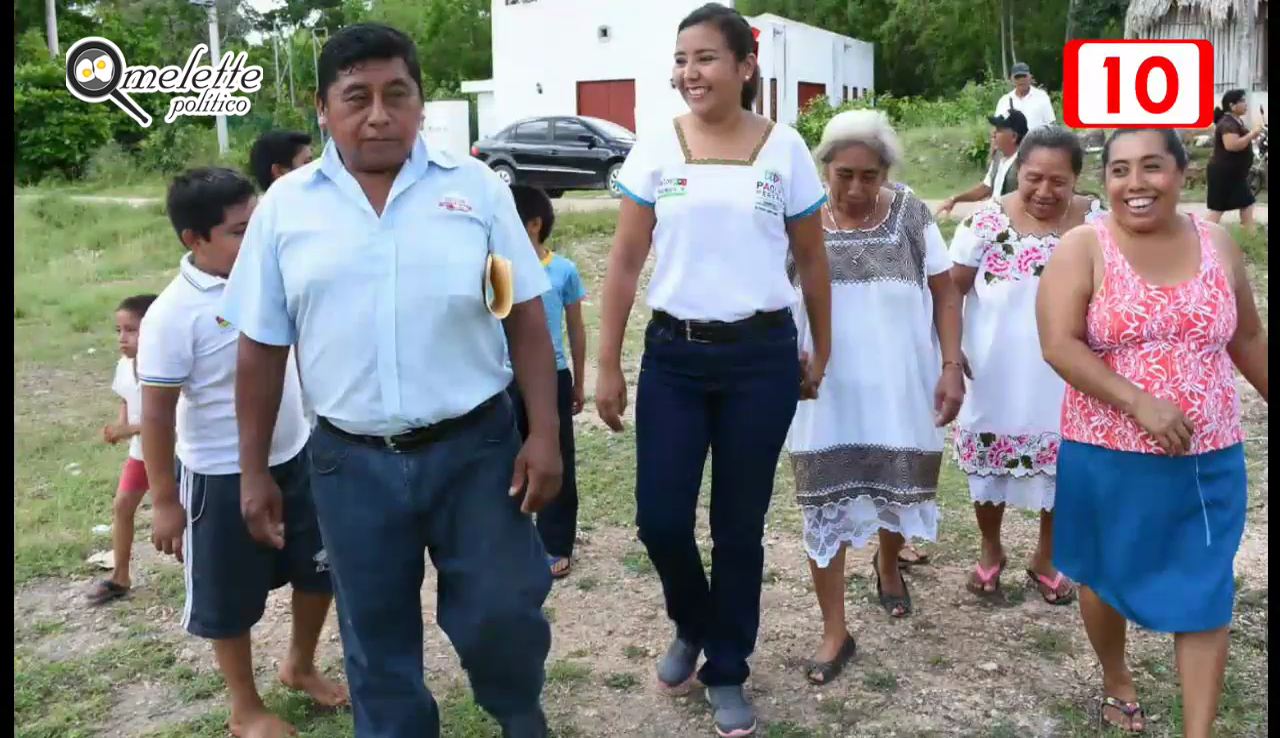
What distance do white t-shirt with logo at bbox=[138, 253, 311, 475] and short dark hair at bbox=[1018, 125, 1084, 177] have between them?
Answer: 2.41m

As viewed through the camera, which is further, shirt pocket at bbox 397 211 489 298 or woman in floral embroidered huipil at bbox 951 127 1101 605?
woman in floral embroidered huipil at bbox 951 127 1101 605

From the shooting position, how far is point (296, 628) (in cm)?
329

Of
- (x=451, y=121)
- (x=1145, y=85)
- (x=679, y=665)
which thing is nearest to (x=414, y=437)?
(x=679, y=665)

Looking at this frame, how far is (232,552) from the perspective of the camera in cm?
294

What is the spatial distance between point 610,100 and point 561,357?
936 inches

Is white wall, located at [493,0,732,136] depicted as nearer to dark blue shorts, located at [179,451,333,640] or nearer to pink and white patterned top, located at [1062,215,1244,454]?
dark blue shorts, located at [179,451,333,640]

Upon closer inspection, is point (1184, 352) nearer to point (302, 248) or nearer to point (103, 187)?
point (302, 248)

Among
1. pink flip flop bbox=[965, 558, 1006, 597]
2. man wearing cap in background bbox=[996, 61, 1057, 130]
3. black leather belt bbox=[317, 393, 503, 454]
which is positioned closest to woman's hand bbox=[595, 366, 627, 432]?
black leather belt bbox=[317, 393, 503, 454]

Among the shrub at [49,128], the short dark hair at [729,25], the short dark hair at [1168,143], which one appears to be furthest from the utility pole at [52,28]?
the short dark hair at [1168,143]

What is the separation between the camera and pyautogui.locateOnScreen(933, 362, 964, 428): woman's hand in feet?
11.4

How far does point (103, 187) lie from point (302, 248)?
22.7 meters

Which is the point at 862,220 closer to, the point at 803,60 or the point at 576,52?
the point at 576,52

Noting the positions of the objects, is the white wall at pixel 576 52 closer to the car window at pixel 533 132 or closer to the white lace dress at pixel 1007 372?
the car window at pixel 533 132

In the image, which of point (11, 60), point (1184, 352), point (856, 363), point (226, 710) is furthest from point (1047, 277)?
point (11, 60)
